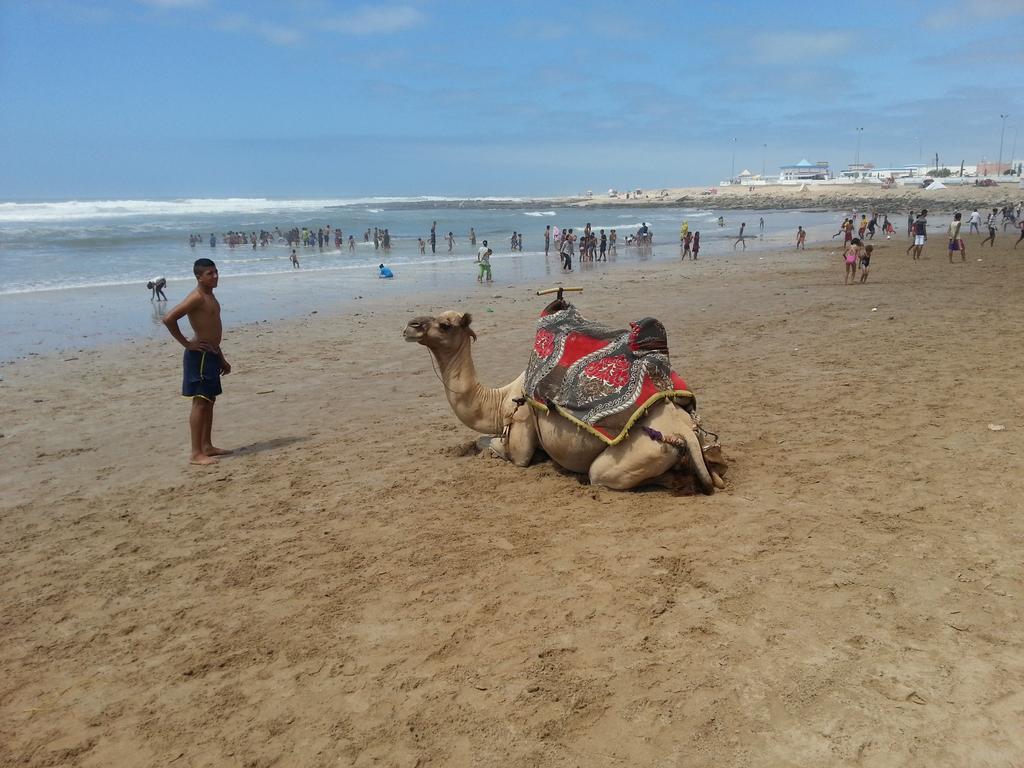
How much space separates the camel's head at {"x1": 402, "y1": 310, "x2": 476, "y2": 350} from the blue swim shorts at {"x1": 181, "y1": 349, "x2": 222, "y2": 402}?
2112 millimetres

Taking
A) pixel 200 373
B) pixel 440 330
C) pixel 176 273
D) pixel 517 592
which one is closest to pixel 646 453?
pixel 517 592

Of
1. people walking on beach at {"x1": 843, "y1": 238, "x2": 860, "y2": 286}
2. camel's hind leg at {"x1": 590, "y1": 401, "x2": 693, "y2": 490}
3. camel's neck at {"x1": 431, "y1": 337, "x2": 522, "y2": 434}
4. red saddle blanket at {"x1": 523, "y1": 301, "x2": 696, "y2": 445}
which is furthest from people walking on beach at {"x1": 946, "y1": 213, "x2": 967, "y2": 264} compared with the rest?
camel's hind leg at {"x1": 590, "y1": 401, "x2": 693, "y2": 490}

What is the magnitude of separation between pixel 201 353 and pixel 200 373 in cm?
20

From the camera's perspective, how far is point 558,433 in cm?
628

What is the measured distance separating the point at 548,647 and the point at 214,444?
560cm

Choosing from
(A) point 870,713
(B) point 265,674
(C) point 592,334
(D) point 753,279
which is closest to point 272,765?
(B) point 265,674

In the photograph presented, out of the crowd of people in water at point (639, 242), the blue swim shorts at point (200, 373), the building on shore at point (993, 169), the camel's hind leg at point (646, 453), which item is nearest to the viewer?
the camel's hind leg at point (646, 453)

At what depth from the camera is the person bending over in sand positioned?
23.9ft

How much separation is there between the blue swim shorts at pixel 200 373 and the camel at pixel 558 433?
214 cm

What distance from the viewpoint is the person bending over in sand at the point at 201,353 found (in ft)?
23.9

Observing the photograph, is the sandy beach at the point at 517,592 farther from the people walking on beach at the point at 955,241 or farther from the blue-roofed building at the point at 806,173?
the blue-roofed building at the point at 806,173

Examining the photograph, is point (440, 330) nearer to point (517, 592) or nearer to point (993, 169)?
point (517, 592)

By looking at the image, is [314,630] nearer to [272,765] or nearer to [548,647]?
[272,765]

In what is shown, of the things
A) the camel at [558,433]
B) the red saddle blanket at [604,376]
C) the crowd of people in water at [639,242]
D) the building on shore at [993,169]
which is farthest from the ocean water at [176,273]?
the building on shore at [993,169]
